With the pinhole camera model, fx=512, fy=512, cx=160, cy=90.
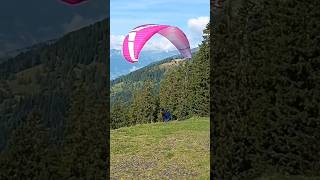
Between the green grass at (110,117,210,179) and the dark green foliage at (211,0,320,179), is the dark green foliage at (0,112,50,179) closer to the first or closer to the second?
the dark green foliage at (211,0,320,179)

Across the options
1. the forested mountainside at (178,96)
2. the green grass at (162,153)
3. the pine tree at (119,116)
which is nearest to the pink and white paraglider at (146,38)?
the green grass at (162,153)

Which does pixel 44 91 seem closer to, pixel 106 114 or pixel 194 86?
pixel 106 114

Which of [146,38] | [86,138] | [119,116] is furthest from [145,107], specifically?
[86,138]

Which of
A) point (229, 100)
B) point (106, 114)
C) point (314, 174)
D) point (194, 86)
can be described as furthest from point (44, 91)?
point (194, 86)

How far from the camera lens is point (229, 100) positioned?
21.3 ft

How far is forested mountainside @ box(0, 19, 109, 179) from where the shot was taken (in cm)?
613

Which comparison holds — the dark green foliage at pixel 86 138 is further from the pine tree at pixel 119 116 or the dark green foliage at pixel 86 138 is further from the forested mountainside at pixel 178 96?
the pine tree at pixel 119 116

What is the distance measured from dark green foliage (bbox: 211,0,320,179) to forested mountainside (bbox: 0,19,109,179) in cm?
149

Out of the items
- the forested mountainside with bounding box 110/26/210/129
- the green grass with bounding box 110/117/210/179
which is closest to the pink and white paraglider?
the green grass with bounding box 110/117/210/179

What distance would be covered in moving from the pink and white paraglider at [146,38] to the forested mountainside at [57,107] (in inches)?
271

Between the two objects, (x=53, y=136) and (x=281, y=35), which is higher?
(x=281, y=35)

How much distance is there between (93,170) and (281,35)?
2.89m

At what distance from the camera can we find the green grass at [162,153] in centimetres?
1045

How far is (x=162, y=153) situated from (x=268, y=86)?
6.31 m
